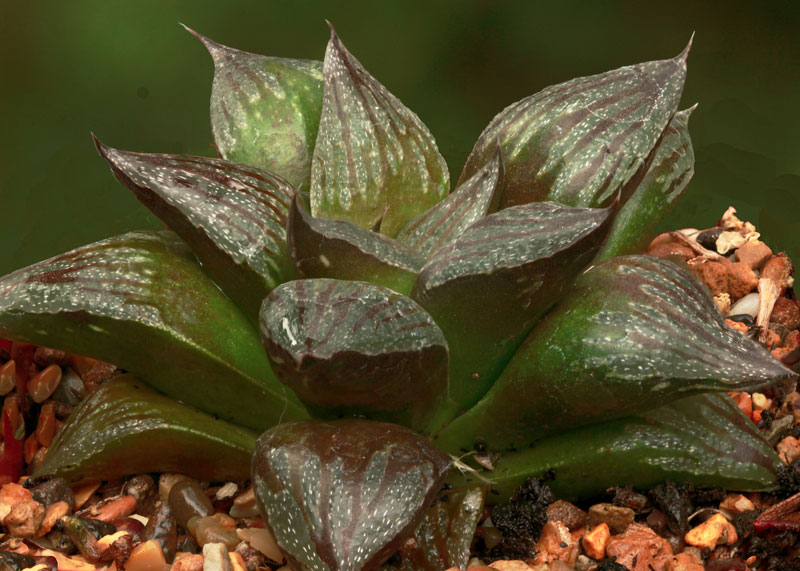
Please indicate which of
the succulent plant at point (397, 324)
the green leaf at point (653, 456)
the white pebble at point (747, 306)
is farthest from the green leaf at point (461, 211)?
the white pebble at point (747, 306)

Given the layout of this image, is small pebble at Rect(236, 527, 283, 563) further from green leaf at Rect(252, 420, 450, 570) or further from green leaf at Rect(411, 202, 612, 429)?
green leaf at Rect(411, 202, 612, 429)

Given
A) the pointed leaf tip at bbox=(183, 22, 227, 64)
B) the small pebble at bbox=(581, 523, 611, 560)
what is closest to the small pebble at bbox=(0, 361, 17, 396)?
the pointed leaf tip at bbox=(183, 22, 227, 64)

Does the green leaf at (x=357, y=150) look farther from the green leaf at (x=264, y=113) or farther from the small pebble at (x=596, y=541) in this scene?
the small pebble at (x=596, y=541)

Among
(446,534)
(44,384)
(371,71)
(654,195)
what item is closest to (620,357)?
(446,534)

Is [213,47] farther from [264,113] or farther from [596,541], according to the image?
[596,541]

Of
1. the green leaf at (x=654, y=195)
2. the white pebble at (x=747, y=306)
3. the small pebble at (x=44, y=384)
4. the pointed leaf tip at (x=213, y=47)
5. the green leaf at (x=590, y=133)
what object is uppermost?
the pointed leaf tip at (x=213, y=47)

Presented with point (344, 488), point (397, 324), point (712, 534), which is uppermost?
point (397, 324)

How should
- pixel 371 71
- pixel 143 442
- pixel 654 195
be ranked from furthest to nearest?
pixel 371 71 < pixel 654 195 < pixel 143 442

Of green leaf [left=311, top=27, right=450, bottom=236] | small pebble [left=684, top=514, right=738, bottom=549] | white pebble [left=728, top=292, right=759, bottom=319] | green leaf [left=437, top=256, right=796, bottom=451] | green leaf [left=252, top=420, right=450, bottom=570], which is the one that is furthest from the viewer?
white pebble [left=728, top=292, right=759, bottom=319]
